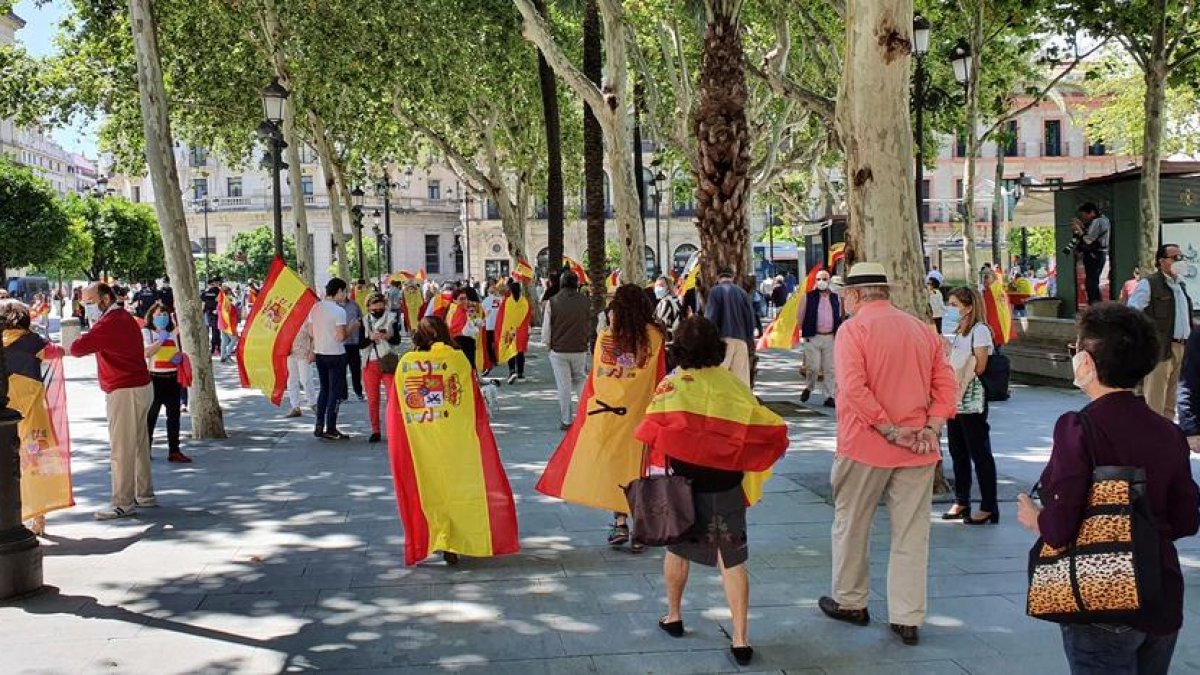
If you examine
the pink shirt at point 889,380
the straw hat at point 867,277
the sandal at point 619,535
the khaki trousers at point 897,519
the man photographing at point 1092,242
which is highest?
the man photographing at point 1092,242

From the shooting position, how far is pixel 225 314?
24.1m

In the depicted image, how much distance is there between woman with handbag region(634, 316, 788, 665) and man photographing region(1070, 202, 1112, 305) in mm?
14456

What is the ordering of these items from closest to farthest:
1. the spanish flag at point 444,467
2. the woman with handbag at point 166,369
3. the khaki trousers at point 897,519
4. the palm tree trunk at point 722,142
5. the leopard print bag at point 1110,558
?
the leopard print bag at point 1110,558
the khaki trousers at point 897,519
the spanish flag at point 444,467
the woman with handbag at point 166,369
the palm tree trunk at point 722,142

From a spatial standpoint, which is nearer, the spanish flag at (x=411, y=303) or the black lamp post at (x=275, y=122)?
the black lamp post at (x=275, y=122)

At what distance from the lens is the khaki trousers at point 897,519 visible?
5098 mm

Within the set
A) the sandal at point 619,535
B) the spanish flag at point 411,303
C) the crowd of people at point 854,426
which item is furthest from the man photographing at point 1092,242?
the sandal at point 619,535

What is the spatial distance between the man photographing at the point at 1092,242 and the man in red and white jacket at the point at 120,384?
14.5 meters

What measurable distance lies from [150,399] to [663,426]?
5333mm

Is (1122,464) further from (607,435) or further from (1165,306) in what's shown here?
(1165,306)

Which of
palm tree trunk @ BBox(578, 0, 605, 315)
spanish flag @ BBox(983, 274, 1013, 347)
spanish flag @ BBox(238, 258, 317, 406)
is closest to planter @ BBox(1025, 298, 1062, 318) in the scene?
spanish flag @ BBox(983, 274, 1013, 347)

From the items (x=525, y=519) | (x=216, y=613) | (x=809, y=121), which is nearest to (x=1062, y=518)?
(x=216, y=613)

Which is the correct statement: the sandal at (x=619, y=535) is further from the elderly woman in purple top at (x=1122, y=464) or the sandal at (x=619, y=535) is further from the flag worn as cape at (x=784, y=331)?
the flag worn as cape at (x=784, y=331)

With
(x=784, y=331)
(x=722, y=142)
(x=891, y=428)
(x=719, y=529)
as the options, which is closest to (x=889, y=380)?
(x=891, y=428)

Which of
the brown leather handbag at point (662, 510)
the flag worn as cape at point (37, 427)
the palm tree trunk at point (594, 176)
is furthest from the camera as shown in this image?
the palm tree trunk at point (594, 176)
